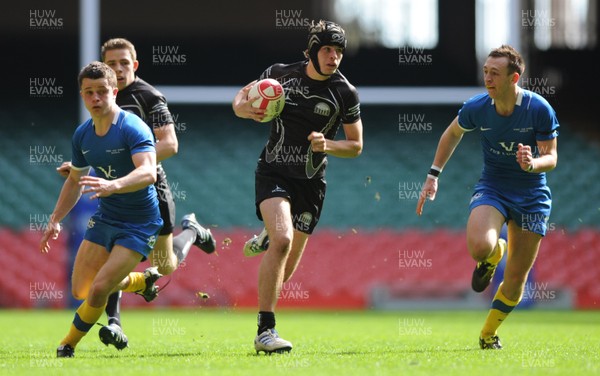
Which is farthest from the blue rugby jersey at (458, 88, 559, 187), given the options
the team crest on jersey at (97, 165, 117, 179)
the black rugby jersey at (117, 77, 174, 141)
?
the team crest on jersey at (97, 165, 117, 179)

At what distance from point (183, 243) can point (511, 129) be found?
2.89 m

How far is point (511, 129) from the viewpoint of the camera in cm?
695

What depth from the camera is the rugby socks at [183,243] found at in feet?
27.2

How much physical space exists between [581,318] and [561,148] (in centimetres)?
650

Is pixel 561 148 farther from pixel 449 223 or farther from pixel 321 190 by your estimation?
pixel 321 190

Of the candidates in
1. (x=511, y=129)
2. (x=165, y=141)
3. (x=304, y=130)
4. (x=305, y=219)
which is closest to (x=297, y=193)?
(x=305, y=219)

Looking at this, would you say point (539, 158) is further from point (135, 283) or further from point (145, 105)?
point (135, 283)

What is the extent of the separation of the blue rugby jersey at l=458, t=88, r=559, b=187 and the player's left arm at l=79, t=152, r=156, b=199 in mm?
2302

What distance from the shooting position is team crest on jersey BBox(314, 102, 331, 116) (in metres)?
6.94

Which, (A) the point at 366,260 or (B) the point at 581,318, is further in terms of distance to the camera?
(A) the point at 366,260

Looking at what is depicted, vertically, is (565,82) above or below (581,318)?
above

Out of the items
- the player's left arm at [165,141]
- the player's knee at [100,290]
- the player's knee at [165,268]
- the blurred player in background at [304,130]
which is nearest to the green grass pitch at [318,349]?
the player's knee at [100,290]

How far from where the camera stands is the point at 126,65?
7.50m

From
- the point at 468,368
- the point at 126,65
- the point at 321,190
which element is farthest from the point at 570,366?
the point at 126,65
